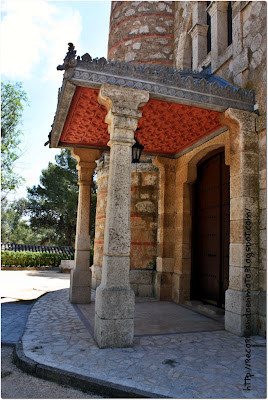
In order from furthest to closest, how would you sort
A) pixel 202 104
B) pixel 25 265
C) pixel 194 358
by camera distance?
1. pixel 25 265
2. pixel 202 104
3. pixel 194 358

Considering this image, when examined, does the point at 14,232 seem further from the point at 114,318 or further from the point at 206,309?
the point at 114,318

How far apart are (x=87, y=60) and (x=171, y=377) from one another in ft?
12.9

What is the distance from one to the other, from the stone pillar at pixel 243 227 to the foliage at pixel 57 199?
17.6 m

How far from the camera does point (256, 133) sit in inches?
192

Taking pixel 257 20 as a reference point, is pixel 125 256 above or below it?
below

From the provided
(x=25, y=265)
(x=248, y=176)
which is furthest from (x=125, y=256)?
(x=25, y=265)

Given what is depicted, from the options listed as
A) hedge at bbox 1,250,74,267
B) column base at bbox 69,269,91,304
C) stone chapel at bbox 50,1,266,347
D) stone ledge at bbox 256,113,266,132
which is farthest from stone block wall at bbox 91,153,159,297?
hedge at bbox 1,250,74,267

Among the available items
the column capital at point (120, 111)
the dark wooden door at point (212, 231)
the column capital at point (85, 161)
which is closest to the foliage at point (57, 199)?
the column capital at point (85, 161)

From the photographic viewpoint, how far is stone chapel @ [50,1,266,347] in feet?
13.3

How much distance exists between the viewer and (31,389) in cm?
278

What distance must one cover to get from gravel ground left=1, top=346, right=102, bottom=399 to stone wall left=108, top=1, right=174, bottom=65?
8656mm

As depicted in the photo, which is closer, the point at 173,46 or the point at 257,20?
the point at 257,20

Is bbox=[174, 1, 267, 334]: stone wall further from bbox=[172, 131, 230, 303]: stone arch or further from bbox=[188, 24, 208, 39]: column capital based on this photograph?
bbox=[172, 131, 230, 303]: stone arch

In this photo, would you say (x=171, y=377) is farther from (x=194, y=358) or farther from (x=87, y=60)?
(x=87, y=60)
